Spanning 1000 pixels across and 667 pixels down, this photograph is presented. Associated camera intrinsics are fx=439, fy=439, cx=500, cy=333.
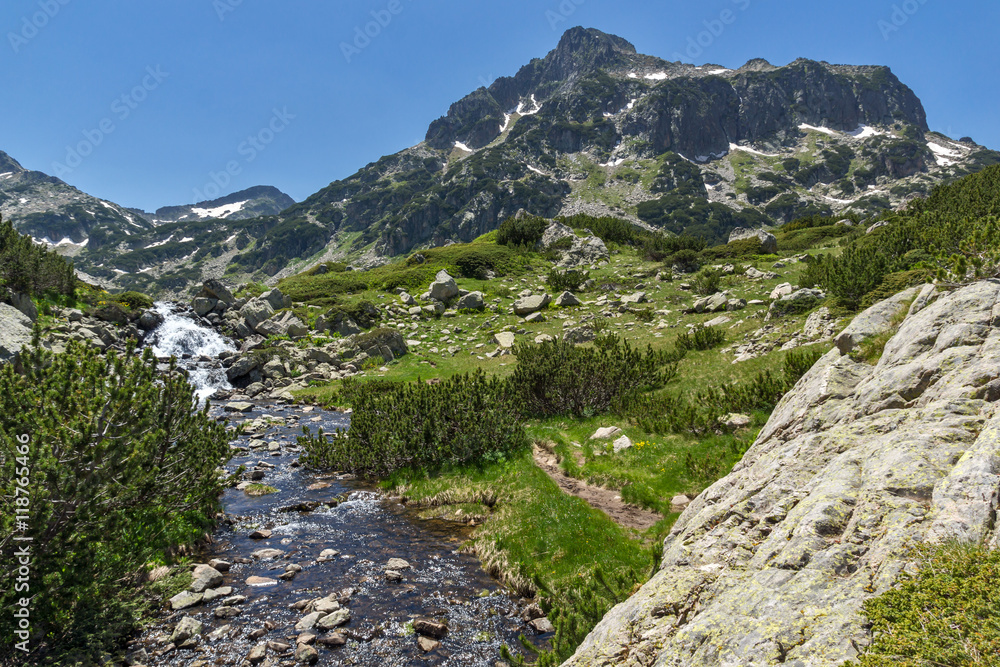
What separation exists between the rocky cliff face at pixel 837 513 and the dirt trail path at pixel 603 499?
4.23 metres

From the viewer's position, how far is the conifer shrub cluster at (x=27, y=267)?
1032 inches

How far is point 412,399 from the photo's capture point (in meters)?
15.9

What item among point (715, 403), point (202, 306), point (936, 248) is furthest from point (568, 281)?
point (202, 306)

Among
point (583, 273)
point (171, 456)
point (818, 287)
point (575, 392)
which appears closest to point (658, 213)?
point (583, 273)

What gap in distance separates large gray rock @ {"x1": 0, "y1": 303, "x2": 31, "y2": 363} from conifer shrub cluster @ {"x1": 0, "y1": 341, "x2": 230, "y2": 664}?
13716mm

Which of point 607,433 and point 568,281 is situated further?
point 568,281

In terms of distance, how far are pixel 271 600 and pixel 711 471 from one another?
423 inches

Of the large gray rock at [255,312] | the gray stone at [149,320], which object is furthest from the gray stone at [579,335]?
the gray stone at [149,320]

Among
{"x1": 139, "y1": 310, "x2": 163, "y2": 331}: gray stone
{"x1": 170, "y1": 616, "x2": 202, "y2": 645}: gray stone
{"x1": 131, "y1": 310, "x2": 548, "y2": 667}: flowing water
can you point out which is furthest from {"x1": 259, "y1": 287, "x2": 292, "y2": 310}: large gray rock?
{"x1": 170, "y1": 616, "x2": 202, "y2": 645}: gray stone

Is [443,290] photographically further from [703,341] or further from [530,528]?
[530,528]

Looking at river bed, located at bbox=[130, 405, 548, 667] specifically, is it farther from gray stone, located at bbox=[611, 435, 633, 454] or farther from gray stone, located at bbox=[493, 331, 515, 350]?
gray stone, located at bbox=[493, 331, 515, 350]

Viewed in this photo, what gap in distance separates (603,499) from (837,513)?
28.7ft

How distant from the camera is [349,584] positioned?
9.38 metres

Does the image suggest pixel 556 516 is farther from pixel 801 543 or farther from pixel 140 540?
pixel 140 540
